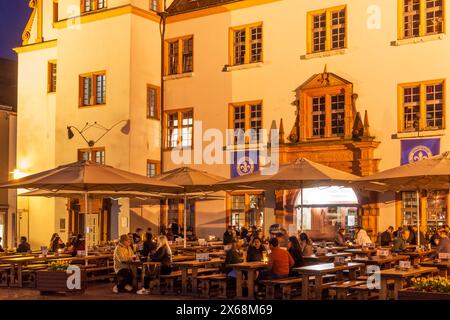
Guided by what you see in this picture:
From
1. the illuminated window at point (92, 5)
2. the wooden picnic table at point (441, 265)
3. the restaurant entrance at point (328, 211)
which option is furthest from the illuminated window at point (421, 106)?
the illuminated window at point (92, 5)

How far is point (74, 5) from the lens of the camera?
3669 cm

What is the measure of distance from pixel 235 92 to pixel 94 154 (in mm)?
6898

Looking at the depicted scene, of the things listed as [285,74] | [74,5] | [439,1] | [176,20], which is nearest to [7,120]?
[74,5]

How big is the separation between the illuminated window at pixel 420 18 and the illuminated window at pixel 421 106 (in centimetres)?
175

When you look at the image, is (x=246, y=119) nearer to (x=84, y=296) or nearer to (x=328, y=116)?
(x=328, y=116)

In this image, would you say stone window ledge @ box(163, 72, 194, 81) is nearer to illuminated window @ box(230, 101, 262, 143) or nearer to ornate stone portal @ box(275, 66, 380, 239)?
illuminated window @ box(230, 101, 262, 143)

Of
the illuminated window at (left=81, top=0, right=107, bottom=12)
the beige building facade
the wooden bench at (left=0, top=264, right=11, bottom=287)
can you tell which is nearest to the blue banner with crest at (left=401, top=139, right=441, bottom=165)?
the beige building facade

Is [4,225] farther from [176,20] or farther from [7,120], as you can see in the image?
[176,20]

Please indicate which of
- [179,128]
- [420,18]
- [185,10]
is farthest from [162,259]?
[185,10]

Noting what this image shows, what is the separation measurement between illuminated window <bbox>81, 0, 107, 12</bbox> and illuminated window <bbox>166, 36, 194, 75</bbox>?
10.5 ft

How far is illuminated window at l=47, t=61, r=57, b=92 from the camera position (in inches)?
1527

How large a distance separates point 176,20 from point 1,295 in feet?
59.9

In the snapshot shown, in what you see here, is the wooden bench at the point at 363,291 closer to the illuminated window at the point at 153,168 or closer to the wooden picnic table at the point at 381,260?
the wooden picnic table at the point at 381,260
